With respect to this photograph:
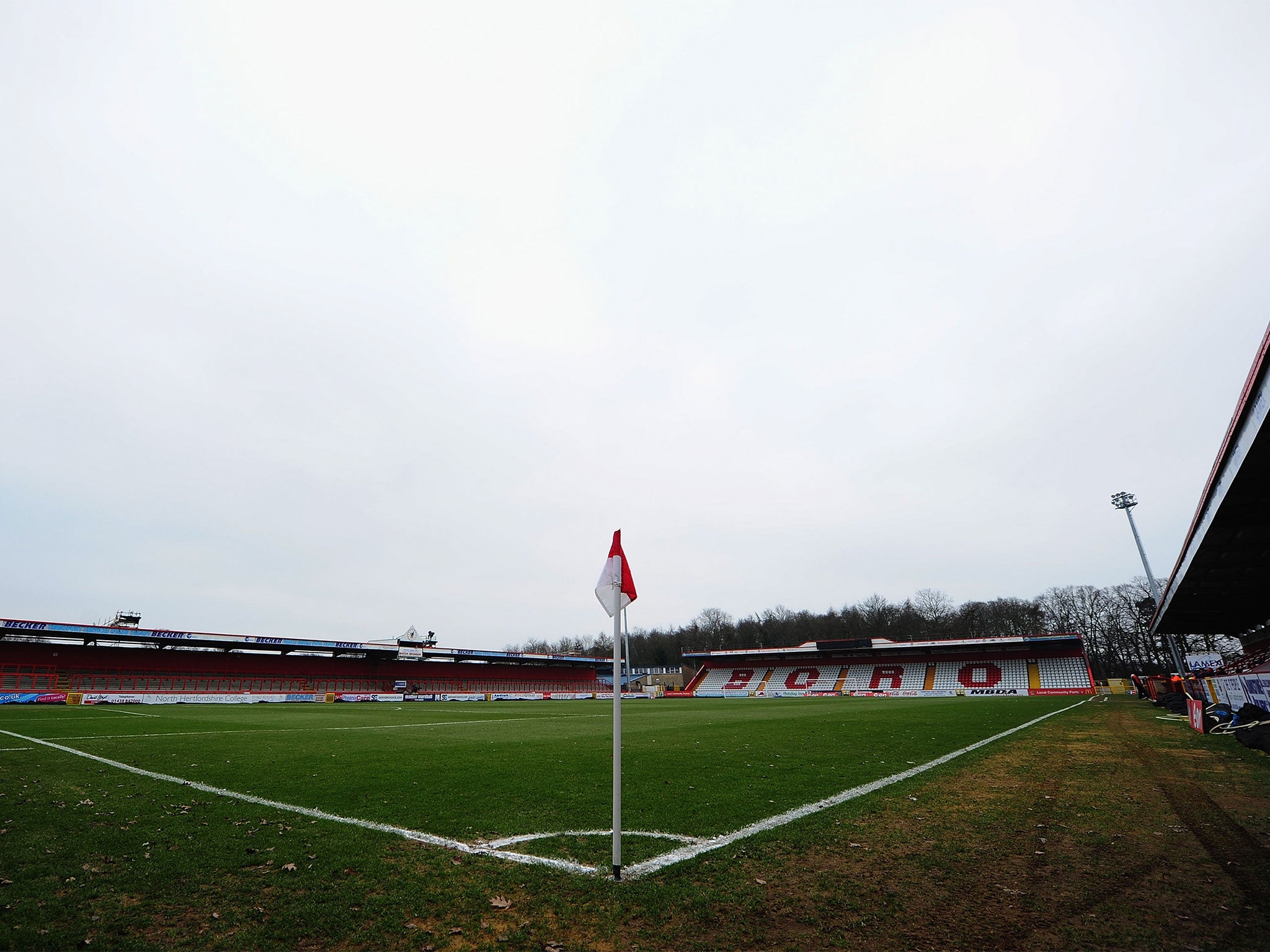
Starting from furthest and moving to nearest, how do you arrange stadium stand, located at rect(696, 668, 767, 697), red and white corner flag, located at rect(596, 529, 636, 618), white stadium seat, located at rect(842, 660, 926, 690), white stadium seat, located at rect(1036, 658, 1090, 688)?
1. stadium stand, located at rect(696, 668, 767, 697)
2. white stadium seat, located at rect(842, 660, 926, 690)
3. white stadium seat, located at rect(1036, 658, 1090, 688)
4. red and white corner flag, located at rect(596, 529, 636, 618)

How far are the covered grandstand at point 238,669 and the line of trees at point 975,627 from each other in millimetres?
16606

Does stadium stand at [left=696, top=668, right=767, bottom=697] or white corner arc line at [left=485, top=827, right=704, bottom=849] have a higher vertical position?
white corner arc line at [left=485, top=827, right=704, bottom=849]

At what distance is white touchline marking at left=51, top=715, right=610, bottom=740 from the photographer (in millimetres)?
17328

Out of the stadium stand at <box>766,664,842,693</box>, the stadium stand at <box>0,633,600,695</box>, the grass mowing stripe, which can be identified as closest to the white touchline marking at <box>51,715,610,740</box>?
the grass mowing stripe

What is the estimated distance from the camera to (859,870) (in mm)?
5332

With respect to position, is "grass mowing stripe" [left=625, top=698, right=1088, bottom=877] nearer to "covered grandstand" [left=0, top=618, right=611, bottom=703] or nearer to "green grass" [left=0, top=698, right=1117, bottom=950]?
"green grass" [left=0, top=698, right=1117, bottom=950]

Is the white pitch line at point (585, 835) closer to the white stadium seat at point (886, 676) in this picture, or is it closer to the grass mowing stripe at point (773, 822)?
the grass mowing stripe at point (773, 822)

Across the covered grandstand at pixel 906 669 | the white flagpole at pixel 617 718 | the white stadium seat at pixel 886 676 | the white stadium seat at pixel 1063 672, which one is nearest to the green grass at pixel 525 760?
the white flagpole at pixel 617 718

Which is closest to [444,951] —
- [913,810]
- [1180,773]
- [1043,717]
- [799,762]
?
[913,810]

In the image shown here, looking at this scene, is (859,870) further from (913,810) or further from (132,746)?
(132,746)

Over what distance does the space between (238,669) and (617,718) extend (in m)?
61.6

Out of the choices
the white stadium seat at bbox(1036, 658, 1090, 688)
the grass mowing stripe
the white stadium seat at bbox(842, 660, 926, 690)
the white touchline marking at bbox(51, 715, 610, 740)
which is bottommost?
the white stadium seat at bbox(842, 660, 926, 690)

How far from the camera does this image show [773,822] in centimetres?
702

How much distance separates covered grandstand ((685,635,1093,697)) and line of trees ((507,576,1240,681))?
10751 mm
